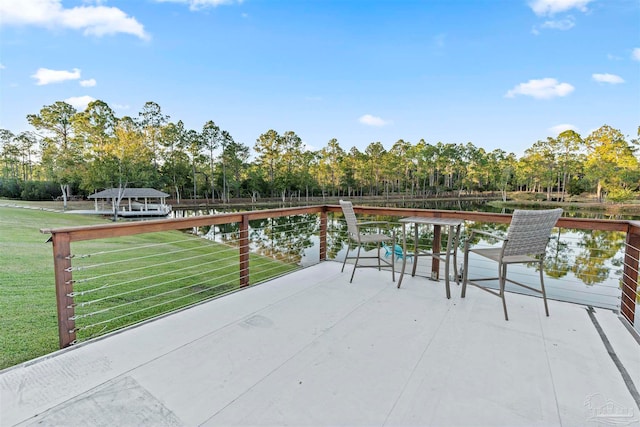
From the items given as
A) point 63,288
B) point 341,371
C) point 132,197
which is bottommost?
point 341,371

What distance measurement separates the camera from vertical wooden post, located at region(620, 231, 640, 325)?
7.74 ft

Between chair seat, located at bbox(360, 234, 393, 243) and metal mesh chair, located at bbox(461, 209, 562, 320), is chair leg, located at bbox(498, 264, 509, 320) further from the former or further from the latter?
chair seat, located at bbox(360, 234, 393, 243)

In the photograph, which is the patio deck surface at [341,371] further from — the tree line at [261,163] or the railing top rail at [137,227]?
the tree line at [261,163]

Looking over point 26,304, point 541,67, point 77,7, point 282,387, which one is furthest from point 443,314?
point 541,67

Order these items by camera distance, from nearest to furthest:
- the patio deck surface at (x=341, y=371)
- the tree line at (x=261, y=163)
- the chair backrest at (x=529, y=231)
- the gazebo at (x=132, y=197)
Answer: the patio deck surface at (x=341, y=371) → the chair backrest at (x=529, y=231) → the gazebo at (x=132, y=197) → the tree line at (x=261, y=163)

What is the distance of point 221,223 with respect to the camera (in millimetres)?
2623

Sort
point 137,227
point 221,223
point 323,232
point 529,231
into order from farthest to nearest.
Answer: point 323,232 < point 221,223 < point 529,231 < point 137,227

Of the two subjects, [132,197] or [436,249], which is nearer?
[436,249]

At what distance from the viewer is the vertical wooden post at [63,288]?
69.8 inches

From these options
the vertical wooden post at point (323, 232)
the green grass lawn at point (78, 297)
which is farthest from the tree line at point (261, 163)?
the vertical wooden post at point (323, 232)

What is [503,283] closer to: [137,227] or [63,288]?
[137,227]

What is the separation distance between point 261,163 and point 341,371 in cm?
3734

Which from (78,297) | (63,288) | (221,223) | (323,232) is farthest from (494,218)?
(78,297)

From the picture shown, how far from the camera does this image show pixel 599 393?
149 cm
